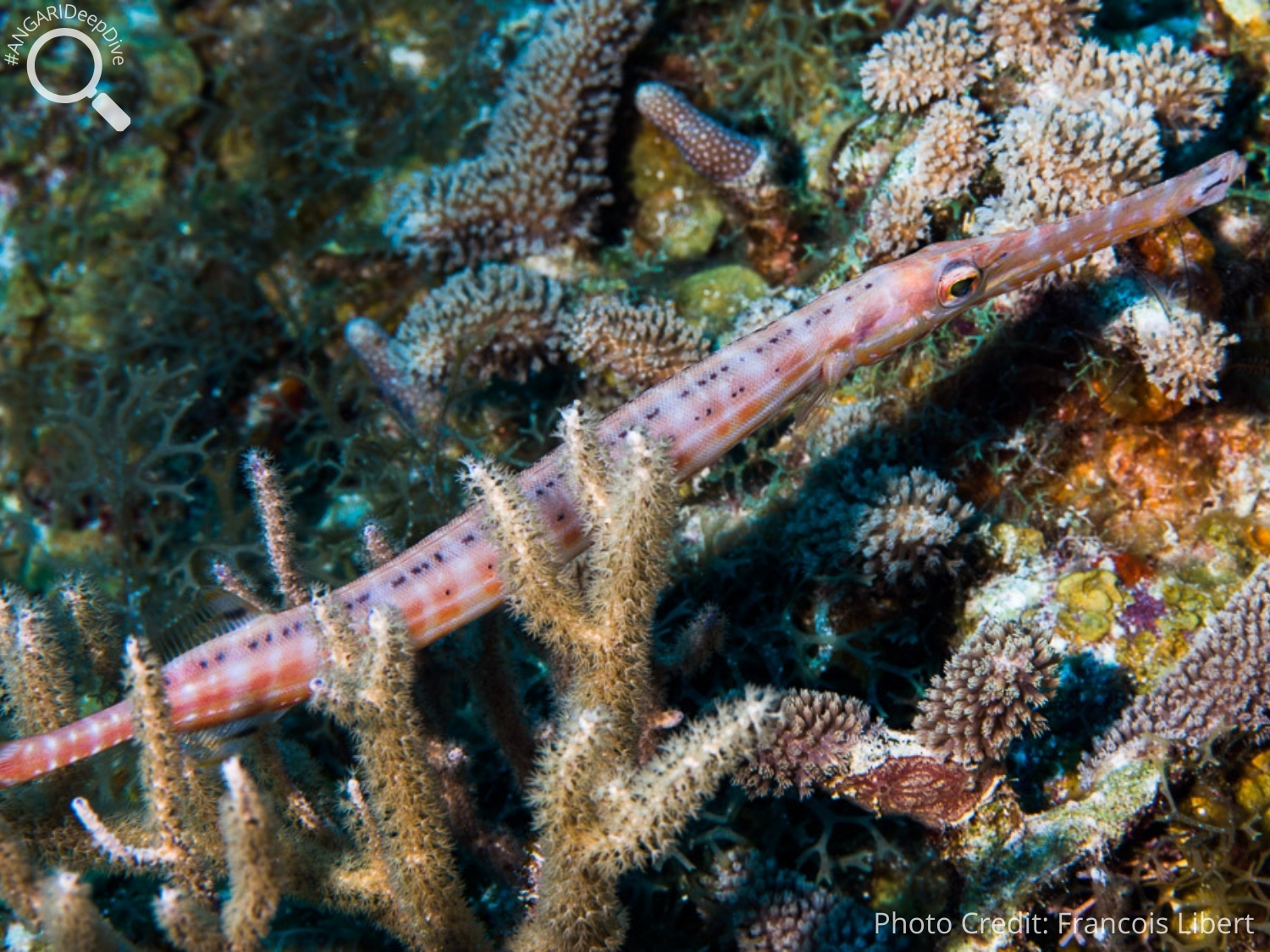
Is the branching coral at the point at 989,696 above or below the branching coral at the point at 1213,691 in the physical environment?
above

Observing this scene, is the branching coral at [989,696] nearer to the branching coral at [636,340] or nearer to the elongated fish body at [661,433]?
the elongated fish body at [661,433]

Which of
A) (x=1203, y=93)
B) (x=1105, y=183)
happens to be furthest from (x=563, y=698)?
(x=1203, y=93)

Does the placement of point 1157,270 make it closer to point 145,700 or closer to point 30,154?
point 145,700

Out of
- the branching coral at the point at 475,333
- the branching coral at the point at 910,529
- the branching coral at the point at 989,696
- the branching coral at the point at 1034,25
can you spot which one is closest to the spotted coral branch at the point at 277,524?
the branching coral at the point at 475,333

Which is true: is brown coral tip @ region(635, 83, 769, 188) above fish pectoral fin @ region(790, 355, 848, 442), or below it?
above

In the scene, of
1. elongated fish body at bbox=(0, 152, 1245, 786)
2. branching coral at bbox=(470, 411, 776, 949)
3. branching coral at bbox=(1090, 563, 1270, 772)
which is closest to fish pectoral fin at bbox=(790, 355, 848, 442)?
elongated fish body at bbox=(0, 152, 1245, 786)

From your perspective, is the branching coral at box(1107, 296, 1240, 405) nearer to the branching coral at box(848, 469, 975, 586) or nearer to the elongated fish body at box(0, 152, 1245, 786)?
the elongated fish body at box(0, 152, 1245, 786)
